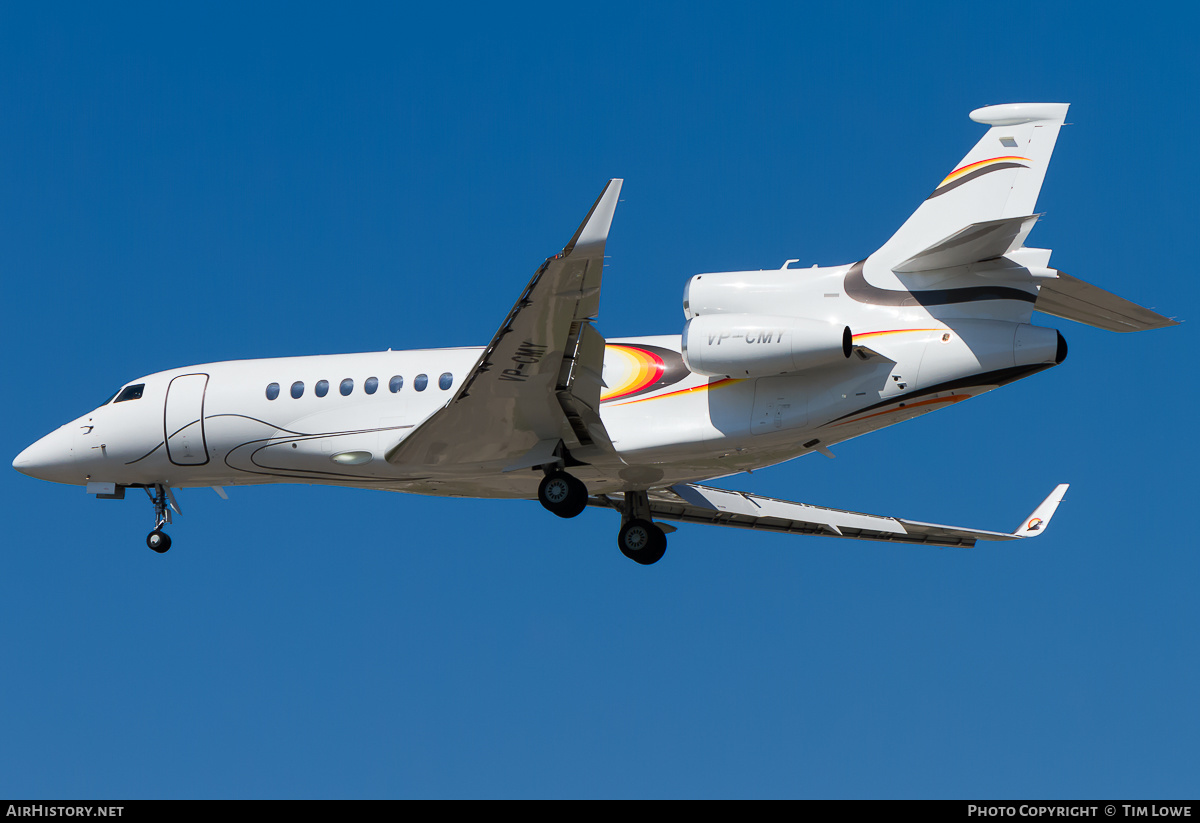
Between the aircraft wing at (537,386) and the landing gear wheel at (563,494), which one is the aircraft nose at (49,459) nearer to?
the aircraft wing at (537,386)

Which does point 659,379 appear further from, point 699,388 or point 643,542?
point 643,542

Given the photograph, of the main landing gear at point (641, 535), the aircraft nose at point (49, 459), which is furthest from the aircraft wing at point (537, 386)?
the aircraft nose at point (49, 459)

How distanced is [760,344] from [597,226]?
131 inches

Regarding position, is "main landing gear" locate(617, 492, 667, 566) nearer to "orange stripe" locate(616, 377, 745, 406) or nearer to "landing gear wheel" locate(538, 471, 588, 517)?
"landing gear wheel" locate(538, 471, 588, 517)

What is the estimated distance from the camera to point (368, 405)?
2253cm

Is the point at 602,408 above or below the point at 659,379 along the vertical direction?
below

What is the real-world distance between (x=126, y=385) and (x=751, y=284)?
1182 centimetres

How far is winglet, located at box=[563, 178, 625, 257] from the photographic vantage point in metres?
16.8

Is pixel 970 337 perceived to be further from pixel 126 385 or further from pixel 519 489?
pixel 126 385

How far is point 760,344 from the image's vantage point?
1922 cm

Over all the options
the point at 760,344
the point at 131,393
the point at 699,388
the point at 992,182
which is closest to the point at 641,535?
the point at 699,388

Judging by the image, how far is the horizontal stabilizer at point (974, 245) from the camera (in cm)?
1830
